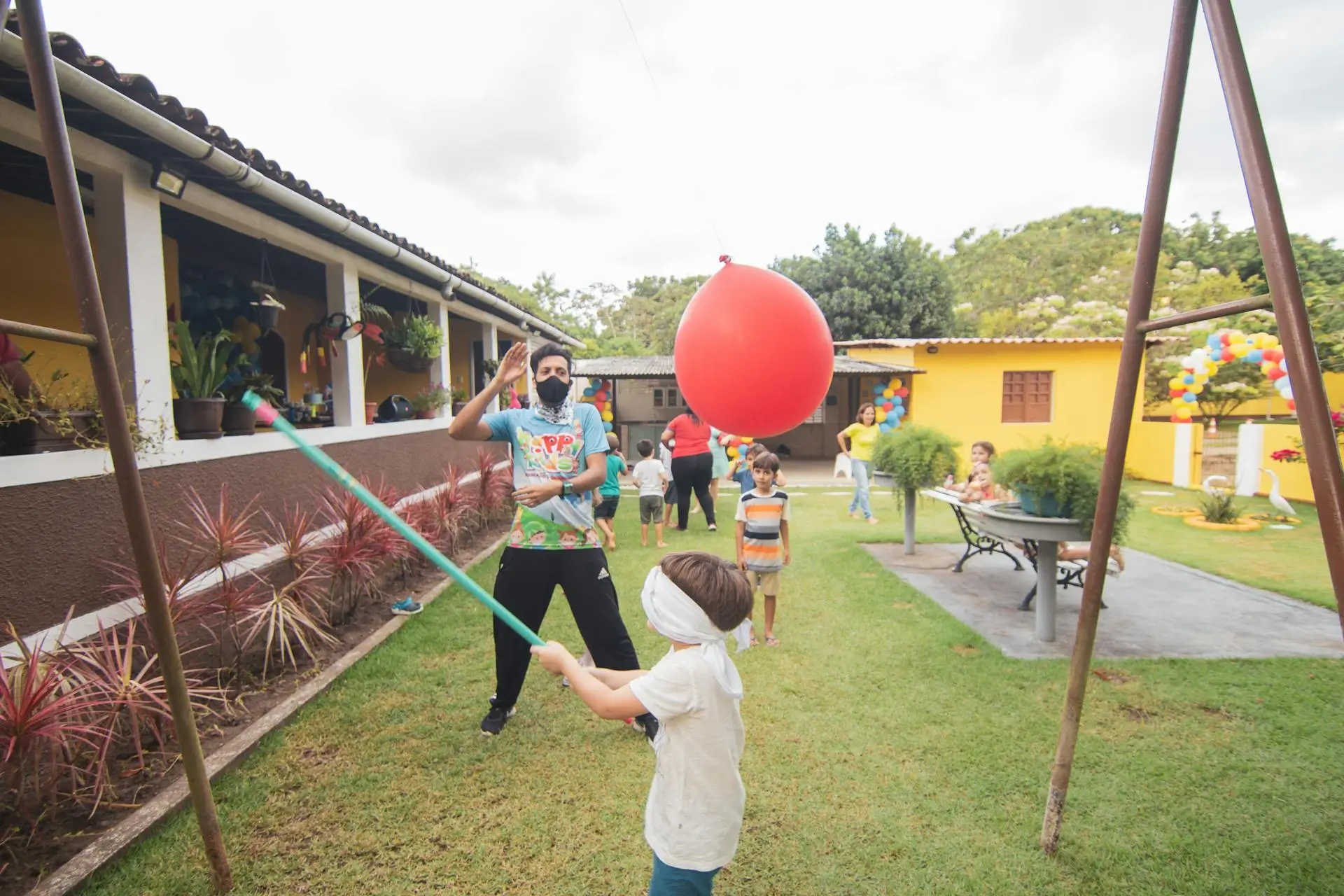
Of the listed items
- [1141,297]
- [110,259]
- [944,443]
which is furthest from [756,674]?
[110,259]

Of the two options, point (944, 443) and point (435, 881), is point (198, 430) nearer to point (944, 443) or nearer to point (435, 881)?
point (435, 881)

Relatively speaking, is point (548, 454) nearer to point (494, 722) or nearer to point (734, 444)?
point (494, 722)

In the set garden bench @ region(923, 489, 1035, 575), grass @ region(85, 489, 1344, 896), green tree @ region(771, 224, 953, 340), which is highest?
green tree @ region(771, 224, 953, 340)

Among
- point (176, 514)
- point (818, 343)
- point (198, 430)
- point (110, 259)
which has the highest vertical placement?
point (110, 259)

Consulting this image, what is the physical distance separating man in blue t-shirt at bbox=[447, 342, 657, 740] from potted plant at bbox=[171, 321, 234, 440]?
86.5 inches

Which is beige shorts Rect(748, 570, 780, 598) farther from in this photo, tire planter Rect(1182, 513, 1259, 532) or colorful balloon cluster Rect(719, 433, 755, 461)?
colorful balloon cluster Rect(719, 433, 755, 461)

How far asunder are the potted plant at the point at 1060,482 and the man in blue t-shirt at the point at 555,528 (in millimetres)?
2712

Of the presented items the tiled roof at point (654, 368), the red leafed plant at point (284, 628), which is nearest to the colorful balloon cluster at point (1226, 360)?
the tiled roof at point (654, 368)

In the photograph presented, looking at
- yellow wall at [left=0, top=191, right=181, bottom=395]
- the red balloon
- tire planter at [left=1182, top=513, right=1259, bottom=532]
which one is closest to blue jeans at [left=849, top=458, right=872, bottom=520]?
tire planter at [left=1182, top=513, right=1259, bottom=532]

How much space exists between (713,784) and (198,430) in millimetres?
3912

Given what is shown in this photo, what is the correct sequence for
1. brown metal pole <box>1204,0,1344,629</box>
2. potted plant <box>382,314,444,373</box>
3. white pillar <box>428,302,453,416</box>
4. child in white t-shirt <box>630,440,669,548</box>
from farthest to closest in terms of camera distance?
white pillar <box>428,302,453,416</box>
child in white t-shirt <box>630,440,669,548</box>
potted plant <box>382,314,444,373</box>
brown metal pole <box>1204,0,1344,629</box>

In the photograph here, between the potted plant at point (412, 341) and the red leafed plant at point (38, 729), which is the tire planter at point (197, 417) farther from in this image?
the potted plant at point (412, 341)

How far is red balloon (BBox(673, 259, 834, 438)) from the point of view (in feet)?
7.43

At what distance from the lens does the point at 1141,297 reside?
2.14 m
